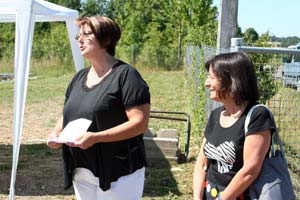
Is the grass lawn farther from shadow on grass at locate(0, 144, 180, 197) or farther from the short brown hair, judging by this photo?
the short brown hair

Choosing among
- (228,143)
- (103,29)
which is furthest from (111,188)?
(103,29)

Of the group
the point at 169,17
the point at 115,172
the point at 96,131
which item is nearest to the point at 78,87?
the point at 96,131

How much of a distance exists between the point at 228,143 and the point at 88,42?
0.97 meters

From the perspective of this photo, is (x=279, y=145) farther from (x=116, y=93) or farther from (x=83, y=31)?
(x=83, y=31)

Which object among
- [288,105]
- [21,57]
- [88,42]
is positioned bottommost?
[288,105]

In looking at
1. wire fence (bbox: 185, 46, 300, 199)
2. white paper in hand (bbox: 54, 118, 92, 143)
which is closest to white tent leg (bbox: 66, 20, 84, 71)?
wire fence (bbox: 185, 46, 300, 199)

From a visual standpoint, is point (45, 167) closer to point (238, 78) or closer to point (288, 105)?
point (288, 105)

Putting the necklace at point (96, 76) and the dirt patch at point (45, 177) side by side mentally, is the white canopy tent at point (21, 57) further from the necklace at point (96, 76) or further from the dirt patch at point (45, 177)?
the necklace at point (96, 76)

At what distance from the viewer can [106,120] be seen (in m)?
2.68

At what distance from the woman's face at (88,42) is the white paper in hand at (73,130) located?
0.38m

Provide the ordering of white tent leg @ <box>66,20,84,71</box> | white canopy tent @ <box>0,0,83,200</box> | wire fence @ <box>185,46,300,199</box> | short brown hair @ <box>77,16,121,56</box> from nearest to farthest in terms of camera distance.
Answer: short brown hair @ <box>77,16,121,56</box>, wire fence @ <box>185,46,300,199</box>, white canopy tent @ <box>0,0,83,200</box>, white tent leg @ <box>66,20,84,71</box>

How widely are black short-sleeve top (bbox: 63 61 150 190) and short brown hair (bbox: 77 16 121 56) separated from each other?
0.14 metres

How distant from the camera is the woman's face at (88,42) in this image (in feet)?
8.95

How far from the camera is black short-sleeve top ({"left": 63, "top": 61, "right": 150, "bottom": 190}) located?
104 inches
